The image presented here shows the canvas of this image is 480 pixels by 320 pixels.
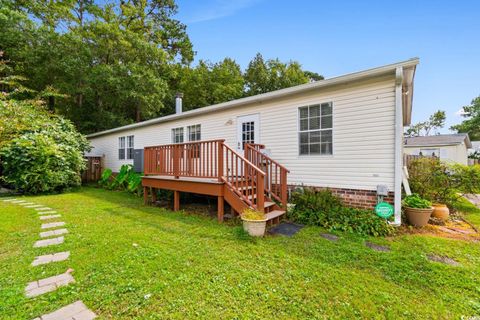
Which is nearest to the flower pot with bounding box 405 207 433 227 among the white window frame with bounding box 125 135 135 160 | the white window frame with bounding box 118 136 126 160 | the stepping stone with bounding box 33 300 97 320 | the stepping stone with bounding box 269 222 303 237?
the stepping stone with bounding box 269 222 303 237

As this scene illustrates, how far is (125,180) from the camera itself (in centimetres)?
958

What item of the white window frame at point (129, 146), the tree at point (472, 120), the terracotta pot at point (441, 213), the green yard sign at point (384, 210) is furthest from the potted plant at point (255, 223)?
the tree at point (472, 120)

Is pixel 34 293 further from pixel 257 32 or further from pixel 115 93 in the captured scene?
pixel 115 93

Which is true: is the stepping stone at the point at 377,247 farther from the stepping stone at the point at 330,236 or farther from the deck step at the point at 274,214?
the deck step at the point at 274,214

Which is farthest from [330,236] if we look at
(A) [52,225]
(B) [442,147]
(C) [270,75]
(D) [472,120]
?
(D) [472,120]

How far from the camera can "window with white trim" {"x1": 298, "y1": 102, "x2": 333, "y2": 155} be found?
5254mm

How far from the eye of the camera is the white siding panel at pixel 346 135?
4.48 metres

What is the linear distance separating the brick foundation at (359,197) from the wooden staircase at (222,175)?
1.31 meters

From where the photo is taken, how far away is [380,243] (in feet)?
12.0

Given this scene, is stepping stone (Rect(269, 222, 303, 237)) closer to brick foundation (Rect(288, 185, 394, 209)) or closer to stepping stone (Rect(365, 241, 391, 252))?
stepping stone (Rect(365, 241, 391, 252))

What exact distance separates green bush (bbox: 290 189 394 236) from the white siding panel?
456 millimetres

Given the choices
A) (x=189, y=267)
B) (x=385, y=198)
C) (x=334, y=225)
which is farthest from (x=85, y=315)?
(x=385, y=198)

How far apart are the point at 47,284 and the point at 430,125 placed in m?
50.7

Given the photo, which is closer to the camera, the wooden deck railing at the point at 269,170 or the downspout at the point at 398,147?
the downspout at the point at 398,147
